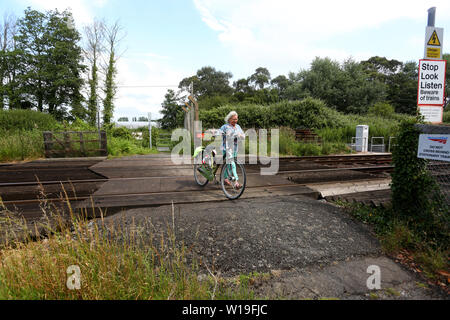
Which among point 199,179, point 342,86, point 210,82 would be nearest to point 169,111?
point 210,82

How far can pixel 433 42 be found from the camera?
4117mm

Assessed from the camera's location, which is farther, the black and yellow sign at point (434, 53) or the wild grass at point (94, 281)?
the black and yellow sign at point (434, 53)

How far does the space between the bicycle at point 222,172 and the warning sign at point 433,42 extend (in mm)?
3770

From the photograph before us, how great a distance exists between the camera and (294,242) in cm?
324

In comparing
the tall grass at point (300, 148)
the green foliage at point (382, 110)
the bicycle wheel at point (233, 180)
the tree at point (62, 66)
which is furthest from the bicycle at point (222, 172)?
the green foliage at point (382, 110)

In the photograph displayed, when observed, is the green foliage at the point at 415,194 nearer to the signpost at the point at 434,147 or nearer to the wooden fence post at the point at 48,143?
the signpost at the point at 434,147

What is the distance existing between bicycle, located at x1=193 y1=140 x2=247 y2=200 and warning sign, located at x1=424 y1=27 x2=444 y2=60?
377 centimetres

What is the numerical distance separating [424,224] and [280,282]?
2.50 m

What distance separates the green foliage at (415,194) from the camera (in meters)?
3.34

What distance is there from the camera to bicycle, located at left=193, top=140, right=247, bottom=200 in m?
5.06

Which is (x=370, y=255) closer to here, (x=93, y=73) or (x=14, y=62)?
(x=93, y=73)

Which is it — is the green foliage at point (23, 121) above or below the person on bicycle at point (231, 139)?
above

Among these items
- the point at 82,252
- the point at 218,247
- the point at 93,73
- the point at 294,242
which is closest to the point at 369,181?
the point at 294,242
